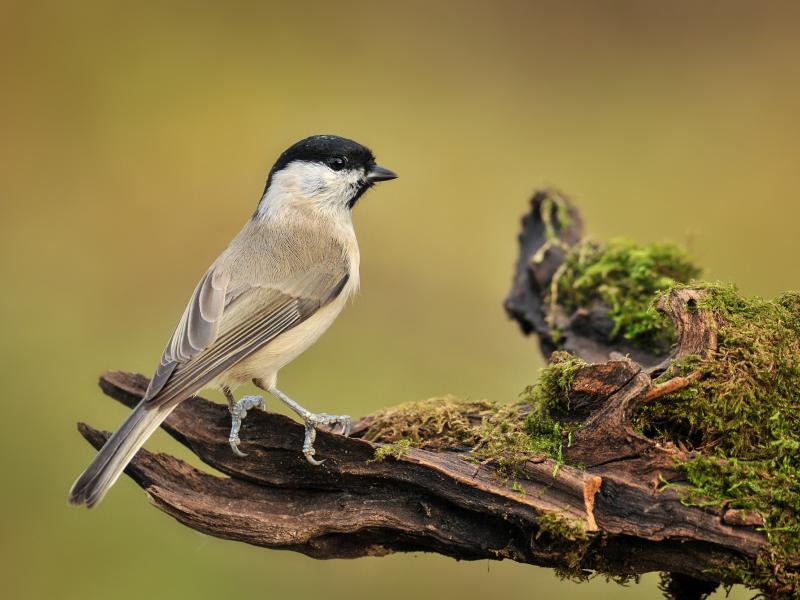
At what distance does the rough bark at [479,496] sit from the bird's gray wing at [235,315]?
0.75 ft

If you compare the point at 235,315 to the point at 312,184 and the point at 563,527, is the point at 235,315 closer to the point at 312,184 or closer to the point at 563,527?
the point at 312,184

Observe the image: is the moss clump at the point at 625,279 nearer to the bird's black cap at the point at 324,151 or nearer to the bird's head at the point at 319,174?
the bird's head at the point at 319,174

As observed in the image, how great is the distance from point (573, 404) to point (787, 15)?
8.17m

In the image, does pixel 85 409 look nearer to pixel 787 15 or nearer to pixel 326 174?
pixel 326 174

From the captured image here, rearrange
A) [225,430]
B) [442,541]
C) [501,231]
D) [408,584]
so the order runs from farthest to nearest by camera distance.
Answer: [501,231] → [408,584] → [225,430] → [442,541]

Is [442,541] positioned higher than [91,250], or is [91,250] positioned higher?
[91,250]

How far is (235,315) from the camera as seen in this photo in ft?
12.1

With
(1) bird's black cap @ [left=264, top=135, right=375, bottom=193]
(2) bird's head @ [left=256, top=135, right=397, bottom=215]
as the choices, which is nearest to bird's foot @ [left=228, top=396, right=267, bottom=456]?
(2) bird's head @ [left=256, top=135, right=397, bottom=215]

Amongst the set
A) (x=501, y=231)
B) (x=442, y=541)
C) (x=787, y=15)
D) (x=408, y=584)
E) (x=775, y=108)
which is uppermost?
(x=787, y=15)

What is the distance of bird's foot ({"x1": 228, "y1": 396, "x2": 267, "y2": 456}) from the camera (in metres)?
3.21

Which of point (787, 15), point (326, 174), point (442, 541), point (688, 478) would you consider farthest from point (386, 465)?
point (787, 15)

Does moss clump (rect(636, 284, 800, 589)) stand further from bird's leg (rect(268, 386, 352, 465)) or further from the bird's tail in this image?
the bird's tail

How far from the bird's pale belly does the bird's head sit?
28.6 inches

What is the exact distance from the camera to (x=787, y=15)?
9273 mm
